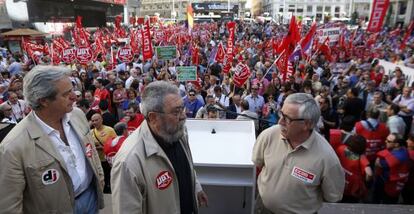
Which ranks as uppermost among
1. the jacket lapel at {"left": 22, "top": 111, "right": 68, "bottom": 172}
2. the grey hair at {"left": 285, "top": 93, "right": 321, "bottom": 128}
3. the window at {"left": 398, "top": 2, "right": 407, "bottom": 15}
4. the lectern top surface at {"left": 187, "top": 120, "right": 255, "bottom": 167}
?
the window at {"left": 398, "top": 2, "right": 407, "bottom": 15}

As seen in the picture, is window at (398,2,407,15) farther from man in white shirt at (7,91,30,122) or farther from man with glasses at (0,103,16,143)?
man with glasses at (0,103,16,143)

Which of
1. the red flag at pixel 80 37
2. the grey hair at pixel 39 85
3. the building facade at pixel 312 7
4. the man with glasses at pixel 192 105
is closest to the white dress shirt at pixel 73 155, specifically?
the grey hair at pixel 39 85

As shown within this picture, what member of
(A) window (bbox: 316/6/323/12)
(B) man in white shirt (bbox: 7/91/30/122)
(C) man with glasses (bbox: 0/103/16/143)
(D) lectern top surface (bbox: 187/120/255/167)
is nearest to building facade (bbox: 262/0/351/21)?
(A) window (bbox: 316/6/323/12)

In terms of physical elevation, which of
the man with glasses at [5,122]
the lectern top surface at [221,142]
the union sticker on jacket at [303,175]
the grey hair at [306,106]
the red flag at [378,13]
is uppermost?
the red flag at [378,13]

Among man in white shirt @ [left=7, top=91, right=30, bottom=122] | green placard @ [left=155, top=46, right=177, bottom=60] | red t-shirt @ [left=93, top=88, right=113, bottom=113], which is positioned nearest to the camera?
man in white shirt @ [left=7, top=91, right=30, bottom=122]

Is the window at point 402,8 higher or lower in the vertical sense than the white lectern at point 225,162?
higher

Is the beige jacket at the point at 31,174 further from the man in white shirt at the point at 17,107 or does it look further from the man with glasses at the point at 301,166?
the man in white shirt at the point at 17,107

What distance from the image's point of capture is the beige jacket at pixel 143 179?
2.19 m

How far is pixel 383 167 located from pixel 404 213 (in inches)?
25.4

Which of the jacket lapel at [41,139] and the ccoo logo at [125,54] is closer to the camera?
the jacket lapel at [41,139]

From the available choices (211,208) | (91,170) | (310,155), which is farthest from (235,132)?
(91,170)

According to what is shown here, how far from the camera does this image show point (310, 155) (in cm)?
267

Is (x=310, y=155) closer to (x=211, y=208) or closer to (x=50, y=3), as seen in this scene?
(x=211, y=208)

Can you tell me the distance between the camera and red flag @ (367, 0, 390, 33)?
11061 mm
